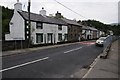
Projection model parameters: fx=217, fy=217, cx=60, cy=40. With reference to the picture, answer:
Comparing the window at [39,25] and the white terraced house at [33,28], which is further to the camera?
the window at [39,25]

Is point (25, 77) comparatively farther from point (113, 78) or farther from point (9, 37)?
point (9, 37)

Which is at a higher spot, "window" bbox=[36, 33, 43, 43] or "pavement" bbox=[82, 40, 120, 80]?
"window" bbox=[36, 33, 43, 43]

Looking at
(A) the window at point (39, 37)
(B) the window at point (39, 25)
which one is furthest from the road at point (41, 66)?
(B) the window at point (39, 25)

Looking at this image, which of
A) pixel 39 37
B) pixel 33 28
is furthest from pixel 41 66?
pixel 39 37

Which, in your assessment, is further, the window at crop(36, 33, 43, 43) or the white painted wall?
the window at crop(36, 33, 43, 43)

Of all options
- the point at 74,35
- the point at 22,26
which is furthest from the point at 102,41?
the point at 74,35

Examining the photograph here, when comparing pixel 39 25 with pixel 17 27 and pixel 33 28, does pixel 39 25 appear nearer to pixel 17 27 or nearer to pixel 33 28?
pixel 33 28

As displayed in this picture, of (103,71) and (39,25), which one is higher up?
(39,25)

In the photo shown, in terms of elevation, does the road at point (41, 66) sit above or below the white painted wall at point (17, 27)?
below

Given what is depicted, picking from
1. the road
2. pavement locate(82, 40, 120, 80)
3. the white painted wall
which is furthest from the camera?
the white painted wall

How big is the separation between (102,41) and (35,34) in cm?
1230

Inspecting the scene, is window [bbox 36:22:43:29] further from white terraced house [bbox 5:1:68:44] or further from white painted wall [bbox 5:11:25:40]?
white painted wall [bbox 5:11:25:40]

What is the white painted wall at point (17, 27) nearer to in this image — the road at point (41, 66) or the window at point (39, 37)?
the window at point (39, 37)

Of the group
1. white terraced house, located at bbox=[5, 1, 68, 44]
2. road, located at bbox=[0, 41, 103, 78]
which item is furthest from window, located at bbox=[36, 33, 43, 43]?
road, located at bbox=[0, 41, 103, 78]
